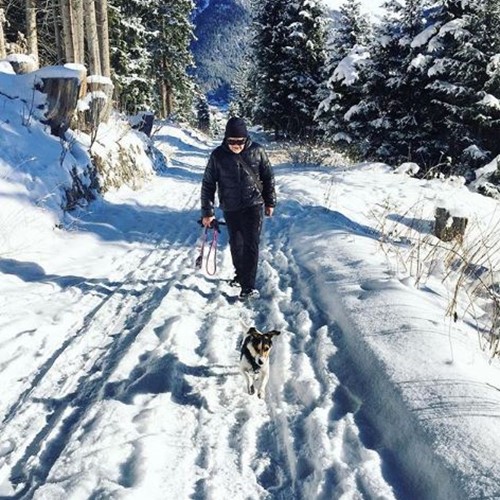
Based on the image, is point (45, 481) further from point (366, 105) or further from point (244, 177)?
point (366, 105)

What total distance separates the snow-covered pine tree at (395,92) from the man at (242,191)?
12.2 metres

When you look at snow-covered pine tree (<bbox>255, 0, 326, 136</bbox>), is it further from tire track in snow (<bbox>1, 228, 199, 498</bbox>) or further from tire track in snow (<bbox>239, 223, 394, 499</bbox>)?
tire track in snow (<bbox>239, 223, 394, 499</bbox>)

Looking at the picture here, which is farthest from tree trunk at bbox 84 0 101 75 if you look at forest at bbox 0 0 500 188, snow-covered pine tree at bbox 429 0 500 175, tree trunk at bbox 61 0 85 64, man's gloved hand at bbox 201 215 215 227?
man's gloved hand at bbox 201 215 215 227

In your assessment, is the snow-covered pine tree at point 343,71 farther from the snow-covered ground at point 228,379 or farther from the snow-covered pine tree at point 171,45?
the snow-covered pine tree at point 171,45

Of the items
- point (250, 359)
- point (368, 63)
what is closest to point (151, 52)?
point (368, 63)

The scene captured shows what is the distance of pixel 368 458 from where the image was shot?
11.0 ft

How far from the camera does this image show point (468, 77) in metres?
15.4

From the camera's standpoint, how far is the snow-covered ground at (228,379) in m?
3.13

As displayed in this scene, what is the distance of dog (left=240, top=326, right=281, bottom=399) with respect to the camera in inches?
163

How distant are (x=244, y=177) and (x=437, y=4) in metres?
14.3

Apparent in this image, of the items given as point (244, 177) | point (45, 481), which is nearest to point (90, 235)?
point (244, 177)

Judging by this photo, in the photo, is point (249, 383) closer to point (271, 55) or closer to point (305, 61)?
point (305, 61)

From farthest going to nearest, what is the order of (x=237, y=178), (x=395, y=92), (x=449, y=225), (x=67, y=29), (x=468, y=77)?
(x=395, y=92) < (x=468, y=77) < (x=67, y=29) < (x=449, y=225) < (x=237, y=178)

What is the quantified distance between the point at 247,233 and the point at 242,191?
1.85 feet
